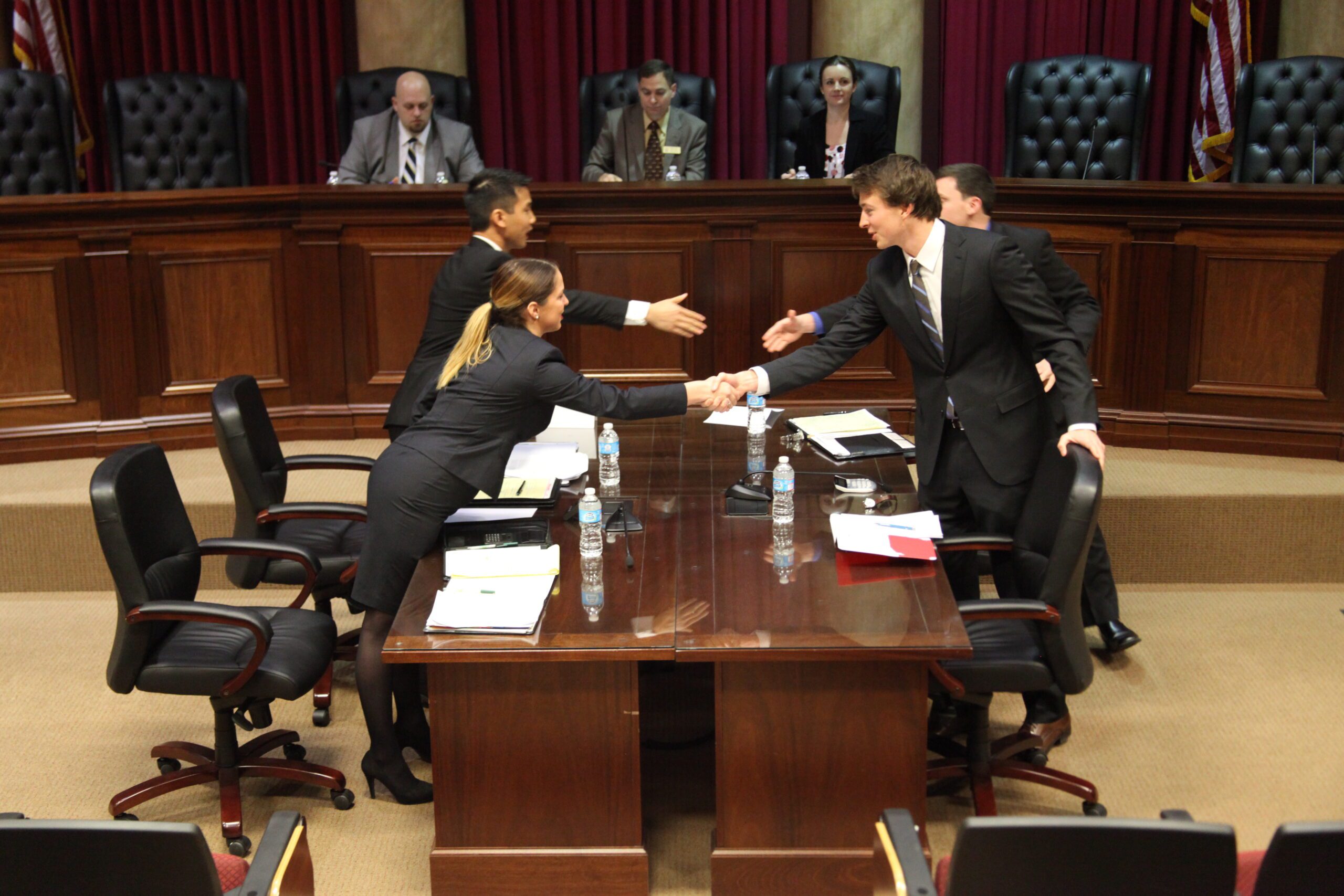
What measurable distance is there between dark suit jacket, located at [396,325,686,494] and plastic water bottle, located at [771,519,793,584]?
0.60 m

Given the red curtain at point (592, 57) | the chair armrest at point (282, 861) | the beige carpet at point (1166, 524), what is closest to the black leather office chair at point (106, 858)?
the chair armrest at point (282, 861)

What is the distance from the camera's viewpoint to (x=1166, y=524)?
5141mm

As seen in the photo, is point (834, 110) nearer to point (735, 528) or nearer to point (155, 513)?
point (735, 528)

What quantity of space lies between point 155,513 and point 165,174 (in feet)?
13.0

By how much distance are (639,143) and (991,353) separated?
3038 mm


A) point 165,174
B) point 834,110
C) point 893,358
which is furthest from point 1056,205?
point 165,174

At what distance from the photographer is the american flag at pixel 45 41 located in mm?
7535

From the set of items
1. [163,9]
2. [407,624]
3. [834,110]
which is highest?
[163,9]

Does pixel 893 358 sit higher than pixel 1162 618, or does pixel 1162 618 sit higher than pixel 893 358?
pixel 893 358

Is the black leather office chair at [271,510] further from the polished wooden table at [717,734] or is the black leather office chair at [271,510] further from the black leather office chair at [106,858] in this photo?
the black leather office chair at [106,858]

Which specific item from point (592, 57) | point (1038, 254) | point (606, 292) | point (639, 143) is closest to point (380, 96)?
point (639, 143)

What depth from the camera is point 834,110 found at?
6.58m

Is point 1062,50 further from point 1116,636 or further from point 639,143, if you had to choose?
point 1116,636

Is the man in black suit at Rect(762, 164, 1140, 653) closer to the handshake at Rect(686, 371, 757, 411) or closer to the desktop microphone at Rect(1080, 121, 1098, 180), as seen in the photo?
the handshake at Rect(686, 371, 757, 411)
